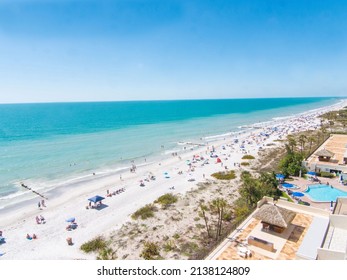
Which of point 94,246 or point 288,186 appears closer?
point 94,246

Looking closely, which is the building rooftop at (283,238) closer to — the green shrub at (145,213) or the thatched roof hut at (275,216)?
the thatched roof hut at (275,216)

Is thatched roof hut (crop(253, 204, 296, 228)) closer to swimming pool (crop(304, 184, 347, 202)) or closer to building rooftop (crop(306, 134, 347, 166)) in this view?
swimming pool (crop(304, 184, 347, 202))

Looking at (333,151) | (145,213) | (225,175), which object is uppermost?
(333,151)

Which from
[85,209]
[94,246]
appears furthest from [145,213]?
[85,209]

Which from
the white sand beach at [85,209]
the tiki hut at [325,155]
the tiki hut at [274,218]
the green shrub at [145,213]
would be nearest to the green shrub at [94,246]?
the white sand beach at [85,209]

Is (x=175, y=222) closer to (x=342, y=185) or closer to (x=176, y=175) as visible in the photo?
(x=176, y=175)

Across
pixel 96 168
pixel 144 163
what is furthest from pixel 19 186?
pixel 144 163

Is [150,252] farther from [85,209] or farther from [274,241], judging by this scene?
[85,209]
